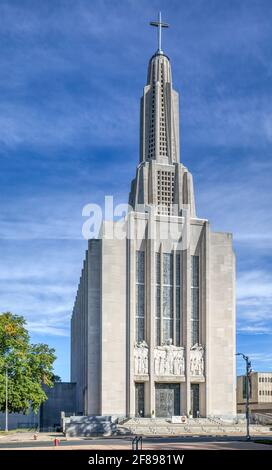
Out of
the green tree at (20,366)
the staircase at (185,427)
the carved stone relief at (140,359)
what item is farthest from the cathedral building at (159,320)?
the green tree at (20,366)

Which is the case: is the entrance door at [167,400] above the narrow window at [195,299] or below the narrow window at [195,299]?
below

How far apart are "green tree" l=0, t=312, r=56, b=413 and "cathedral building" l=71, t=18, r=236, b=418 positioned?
8.69 meters

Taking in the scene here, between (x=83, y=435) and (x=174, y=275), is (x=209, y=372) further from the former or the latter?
(x=83, y=435)

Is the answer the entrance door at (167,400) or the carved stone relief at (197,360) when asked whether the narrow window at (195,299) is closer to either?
the carved stone relief at (197,360)

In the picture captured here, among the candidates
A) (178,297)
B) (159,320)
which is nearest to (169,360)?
(159,320)

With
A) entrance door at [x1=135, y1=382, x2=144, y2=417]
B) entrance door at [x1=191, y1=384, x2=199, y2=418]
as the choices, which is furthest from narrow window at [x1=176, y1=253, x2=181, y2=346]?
entrance door at [x1=135, y1=382, x2=144, y2=417]

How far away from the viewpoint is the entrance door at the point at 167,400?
271 feet

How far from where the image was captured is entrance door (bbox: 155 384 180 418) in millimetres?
82562

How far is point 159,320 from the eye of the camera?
84.4 meters

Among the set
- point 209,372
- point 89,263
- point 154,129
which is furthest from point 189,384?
point 154,129

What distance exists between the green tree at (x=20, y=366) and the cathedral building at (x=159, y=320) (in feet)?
28.5

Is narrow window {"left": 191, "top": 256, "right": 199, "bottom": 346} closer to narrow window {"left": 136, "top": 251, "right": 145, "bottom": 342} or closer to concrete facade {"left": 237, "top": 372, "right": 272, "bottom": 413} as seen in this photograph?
narrow window {"left": 136, "top": 251, "right": 145, "bottom": 342}

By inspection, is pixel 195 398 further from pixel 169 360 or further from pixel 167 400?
pixel 169 360

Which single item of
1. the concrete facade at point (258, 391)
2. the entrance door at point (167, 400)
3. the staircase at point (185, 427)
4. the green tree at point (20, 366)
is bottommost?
the concrete facade at point (258, 391)
